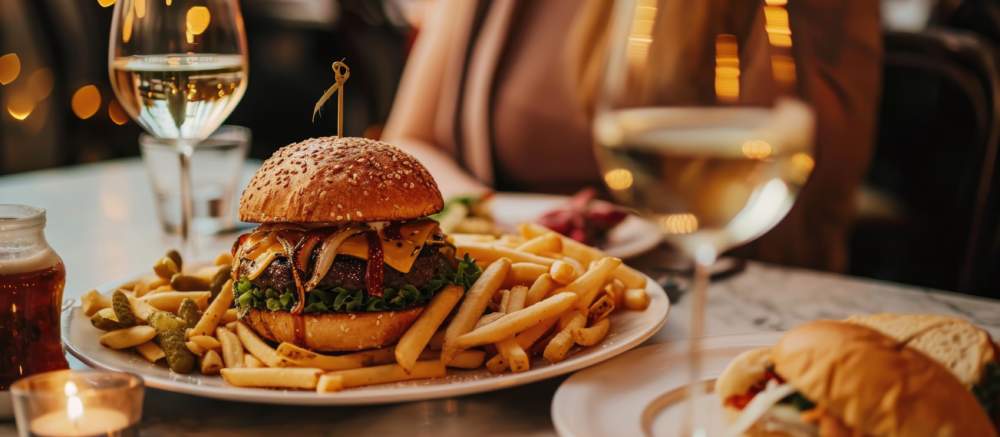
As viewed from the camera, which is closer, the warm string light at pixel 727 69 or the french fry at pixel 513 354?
the warm string light at pixel 727 69

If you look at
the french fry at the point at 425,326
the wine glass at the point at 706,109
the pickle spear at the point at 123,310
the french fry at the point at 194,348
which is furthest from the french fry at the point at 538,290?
the wine glass at the point at 706,109

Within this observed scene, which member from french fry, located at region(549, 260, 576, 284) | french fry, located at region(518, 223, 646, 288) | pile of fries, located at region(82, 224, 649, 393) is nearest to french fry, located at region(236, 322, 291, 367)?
pile of fries, located at region(82, 224, 649, 393)

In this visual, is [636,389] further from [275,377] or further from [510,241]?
[510,241]

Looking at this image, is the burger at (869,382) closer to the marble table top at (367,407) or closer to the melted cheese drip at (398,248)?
the marble table top at (367,407)

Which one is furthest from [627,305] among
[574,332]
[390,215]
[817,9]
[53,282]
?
[817,9]

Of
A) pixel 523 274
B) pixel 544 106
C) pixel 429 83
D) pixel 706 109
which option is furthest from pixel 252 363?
pixel 429 83
